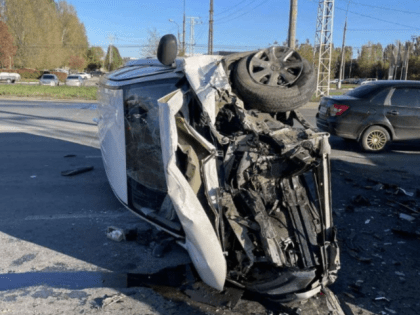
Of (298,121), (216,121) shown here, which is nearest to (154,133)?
(216,121)

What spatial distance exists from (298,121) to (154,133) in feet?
4.87

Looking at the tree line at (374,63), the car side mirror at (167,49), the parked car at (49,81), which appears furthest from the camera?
the tree line at (374,63)

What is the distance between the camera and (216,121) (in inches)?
146

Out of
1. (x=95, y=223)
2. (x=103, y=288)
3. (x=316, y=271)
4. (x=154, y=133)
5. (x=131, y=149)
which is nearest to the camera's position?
(x=316, y=271)

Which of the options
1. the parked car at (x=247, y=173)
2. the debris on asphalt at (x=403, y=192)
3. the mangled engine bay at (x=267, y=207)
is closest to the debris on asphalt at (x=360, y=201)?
the debris on asphalt at (x=403, y=192)

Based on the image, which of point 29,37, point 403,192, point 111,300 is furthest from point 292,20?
point 29,37

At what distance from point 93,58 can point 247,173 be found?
90.1 m

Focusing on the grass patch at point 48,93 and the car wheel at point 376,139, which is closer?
the car wheel at point 376,139

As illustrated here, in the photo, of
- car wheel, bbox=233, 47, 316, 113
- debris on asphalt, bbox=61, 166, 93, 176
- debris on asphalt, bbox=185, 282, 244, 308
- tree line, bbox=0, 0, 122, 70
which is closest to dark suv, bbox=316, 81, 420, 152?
debris on asphalt, bbox=61, 166, 93, 176

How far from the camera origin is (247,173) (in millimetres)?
3467

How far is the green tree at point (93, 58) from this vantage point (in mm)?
86450

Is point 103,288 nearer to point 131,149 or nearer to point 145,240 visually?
point 145,240

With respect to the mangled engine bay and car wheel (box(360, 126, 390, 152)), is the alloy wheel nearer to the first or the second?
car wheel (box(360, 126, 390, 152))

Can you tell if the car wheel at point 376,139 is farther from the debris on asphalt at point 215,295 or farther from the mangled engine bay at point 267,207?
the debris on asphalt at point 215,295
